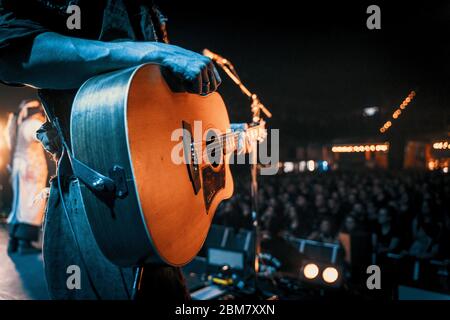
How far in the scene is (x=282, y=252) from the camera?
20.5 feet

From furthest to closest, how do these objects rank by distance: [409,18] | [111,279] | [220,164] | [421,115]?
[421,115] → [409,18] → [220,164] → [111,279]

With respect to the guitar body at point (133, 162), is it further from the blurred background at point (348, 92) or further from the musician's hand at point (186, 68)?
the blurred background at point (348, 92)

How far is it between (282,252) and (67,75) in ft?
19.5

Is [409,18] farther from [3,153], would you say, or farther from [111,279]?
[3,153]

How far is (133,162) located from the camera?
0.80 meters

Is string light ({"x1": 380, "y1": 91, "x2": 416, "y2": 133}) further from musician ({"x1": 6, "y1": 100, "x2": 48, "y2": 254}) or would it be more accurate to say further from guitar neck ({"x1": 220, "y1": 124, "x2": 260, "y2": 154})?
musician ({"x1": 6, "y1": 100, "x2": 48, "y2": 254})

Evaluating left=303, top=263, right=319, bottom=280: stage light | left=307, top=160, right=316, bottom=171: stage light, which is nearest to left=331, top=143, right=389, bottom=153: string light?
left=307, top=160, right=316, bottom=171: stage light

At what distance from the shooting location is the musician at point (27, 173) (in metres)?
4.34

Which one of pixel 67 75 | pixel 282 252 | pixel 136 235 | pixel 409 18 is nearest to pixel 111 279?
pixel 136 235

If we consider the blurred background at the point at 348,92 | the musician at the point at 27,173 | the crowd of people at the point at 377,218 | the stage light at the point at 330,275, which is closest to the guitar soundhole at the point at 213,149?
the blurred background at the point at 348,92

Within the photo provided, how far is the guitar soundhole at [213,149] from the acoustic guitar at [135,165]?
39cm

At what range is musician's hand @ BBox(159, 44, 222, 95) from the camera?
40.8 inches
